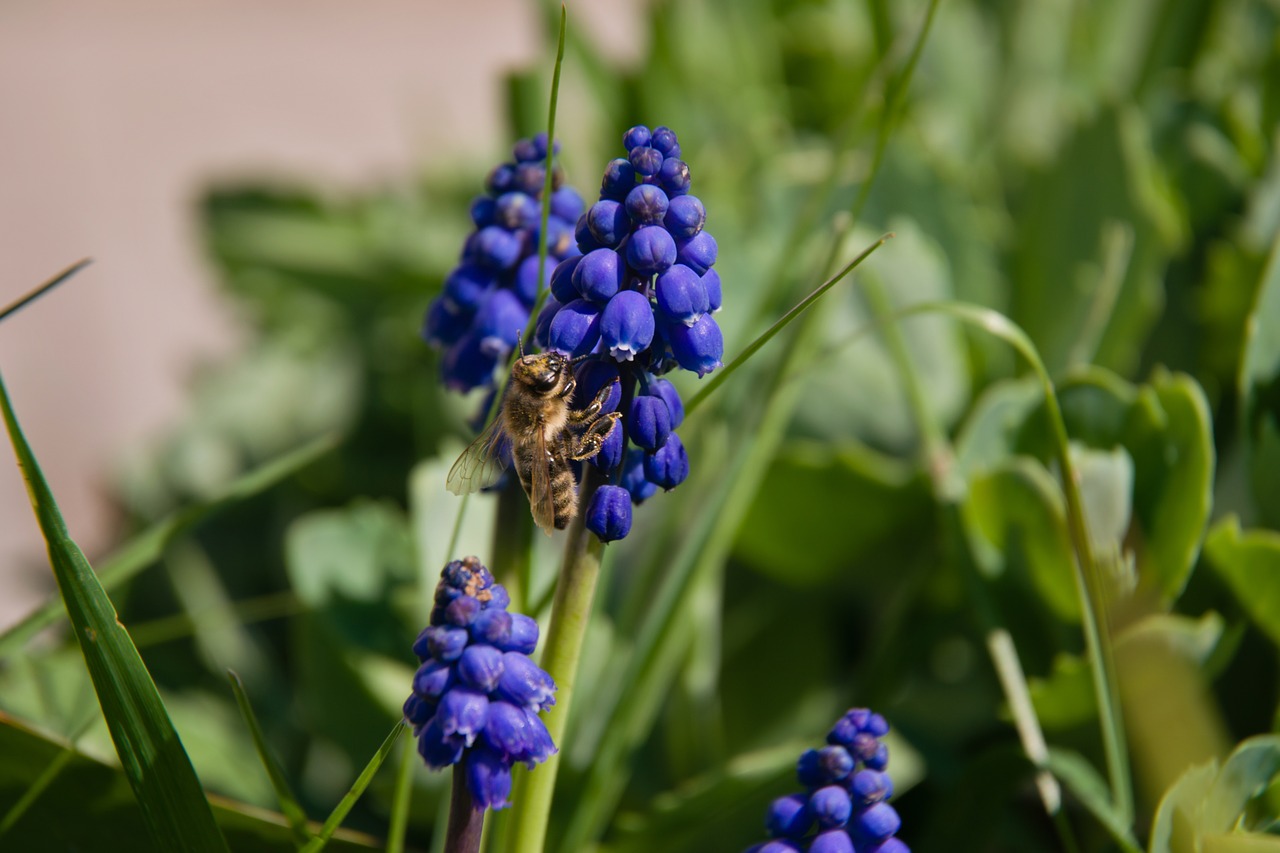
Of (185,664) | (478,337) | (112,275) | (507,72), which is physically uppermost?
(507,72)

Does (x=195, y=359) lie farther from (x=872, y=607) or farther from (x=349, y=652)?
(x=872, y=607)

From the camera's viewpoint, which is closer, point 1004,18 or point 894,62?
point 894,62

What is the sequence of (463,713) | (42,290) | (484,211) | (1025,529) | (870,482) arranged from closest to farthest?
(463,713), (42,290), (484,211), (1025,529), (870,482)

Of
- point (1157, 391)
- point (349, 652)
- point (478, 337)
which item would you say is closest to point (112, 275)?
point (349, 652)

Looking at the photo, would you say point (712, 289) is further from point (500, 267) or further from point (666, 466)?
point (500, 267)

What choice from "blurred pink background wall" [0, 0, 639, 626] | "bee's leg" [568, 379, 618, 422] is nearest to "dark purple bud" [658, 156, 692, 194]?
"bee's leg" [568, 379, 618, 422]

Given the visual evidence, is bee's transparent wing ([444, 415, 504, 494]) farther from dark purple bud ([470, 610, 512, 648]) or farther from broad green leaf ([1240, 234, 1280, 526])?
broad green leaf ([1240, 234, 1280, 526])

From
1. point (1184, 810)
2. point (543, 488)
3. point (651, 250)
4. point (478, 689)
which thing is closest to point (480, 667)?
point (478, 689)
